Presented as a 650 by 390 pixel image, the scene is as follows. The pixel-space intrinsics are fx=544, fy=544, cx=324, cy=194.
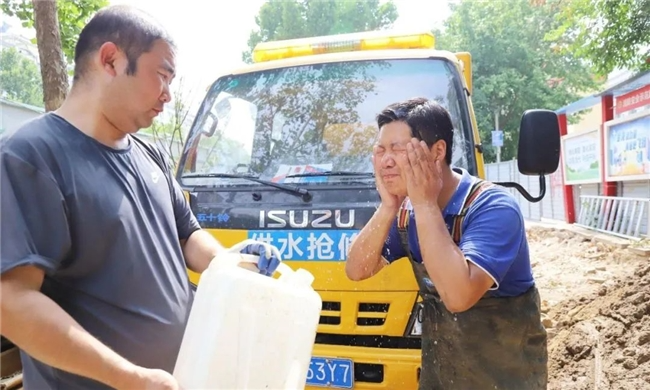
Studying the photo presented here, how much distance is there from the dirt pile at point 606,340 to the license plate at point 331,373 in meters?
2.05

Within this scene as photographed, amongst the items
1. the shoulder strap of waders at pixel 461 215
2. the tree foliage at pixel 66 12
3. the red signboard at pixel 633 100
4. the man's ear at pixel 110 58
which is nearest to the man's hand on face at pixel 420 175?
the shoulder strap of waders at pixel 461 215

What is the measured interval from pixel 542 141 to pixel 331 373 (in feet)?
4.95

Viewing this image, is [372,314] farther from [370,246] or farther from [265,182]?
[265,182]

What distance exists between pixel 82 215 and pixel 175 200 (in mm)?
545

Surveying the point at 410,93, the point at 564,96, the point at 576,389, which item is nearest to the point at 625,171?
the point at 576,389

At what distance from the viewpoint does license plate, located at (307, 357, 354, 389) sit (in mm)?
2537

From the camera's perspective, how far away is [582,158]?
13234mm

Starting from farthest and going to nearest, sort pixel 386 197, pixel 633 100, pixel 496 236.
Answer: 1. pixel 633 100
2. pixel 386 197
3. pixel 496 236

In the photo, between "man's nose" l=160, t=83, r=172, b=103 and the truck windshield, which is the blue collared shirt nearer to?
the truck windshield

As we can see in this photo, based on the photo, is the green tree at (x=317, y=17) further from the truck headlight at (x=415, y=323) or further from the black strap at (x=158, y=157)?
the black strap at (x=158, y=157)

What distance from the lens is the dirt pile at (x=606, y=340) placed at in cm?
382

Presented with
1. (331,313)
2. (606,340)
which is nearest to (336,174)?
(331,313)

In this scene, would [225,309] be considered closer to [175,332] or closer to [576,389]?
[175,332]

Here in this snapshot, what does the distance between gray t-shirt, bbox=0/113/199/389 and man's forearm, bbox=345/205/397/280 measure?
29.9 inches
